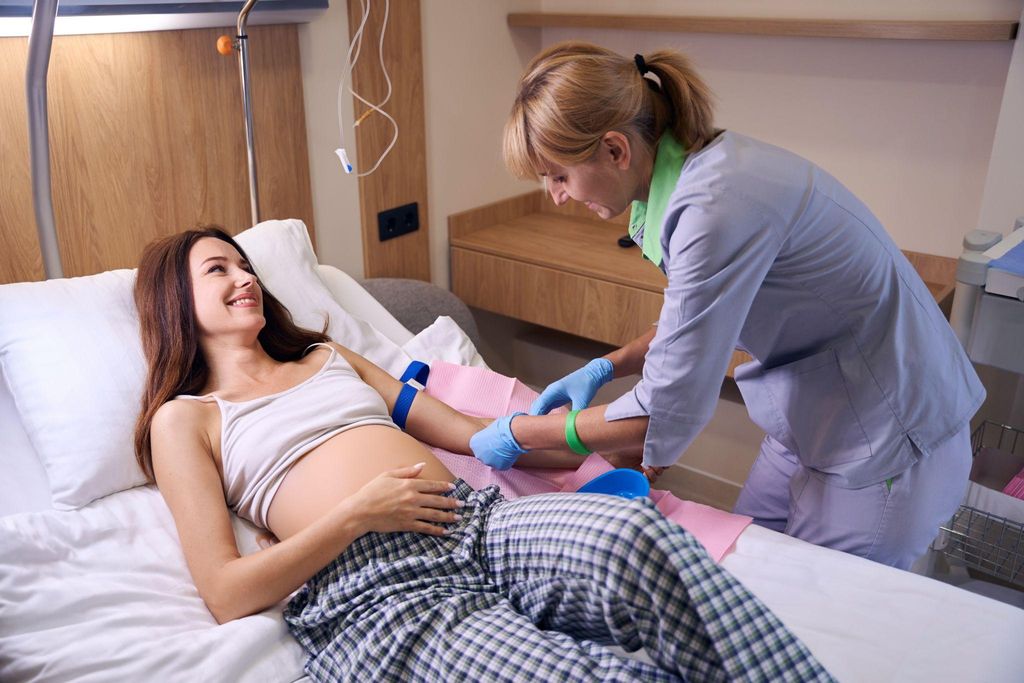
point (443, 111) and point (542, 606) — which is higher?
point (443, 111)

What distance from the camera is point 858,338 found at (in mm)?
1386

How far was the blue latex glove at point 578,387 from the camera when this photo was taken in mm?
1625

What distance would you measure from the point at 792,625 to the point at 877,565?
0.70ft

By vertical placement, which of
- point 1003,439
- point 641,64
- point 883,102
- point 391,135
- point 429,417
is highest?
point 641,64

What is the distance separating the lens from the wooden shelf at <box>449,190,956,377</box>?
250cm

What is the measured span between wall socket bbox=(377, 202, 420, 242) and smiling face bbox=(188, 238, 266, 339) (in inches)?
35.4

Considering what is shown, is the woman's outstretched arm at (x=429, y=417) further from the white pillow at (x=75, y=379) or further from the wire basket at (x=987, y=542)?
the wire basket at (x=987, y=542)

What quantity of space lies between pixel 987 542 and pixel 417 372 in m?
1.19

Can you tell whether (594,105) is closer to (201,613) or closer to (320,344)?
(320,344)

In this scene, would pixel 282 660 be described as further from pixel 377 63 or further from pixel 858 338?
pixel 377 63

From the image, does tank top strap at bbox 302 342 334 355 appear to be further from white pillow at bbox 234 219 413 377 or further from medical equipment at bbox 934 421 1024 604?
medical equipment at bbox 934 421 1024 604

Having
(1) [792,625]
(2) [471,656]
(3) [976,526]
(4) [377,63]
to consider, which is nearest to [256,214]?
(4) [377,63]

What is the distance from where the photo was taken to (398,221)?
268 centimetres

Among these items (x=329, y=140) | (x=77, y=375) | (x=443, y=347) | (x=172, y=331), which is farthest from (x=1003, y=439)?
(x=77, y=375)
